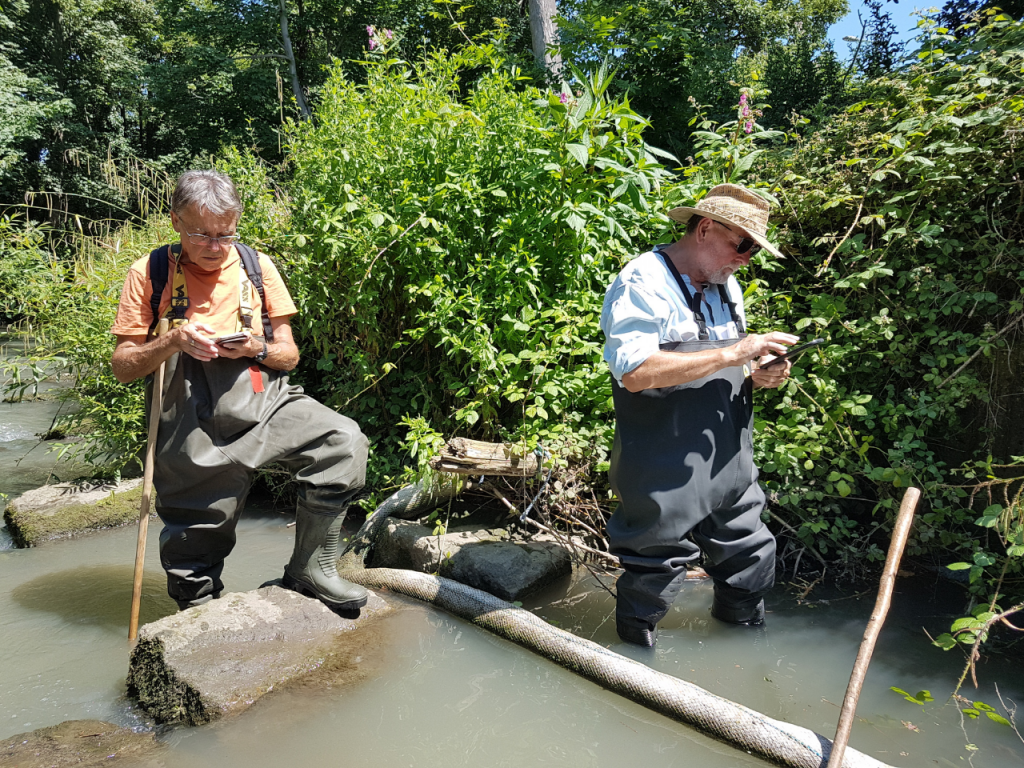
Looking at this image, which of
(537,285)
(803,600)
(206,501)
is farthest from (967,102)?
(206,501)

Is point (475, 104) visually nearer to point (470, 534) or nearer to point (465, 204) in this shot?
point (465, 204)

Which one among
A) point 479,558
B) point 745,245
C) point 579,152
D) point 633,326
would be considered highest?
point 579,152

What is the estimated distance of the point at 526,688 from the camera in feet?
→ 9.27

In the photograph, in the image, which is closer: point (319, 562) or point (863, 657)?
point (863, 657)

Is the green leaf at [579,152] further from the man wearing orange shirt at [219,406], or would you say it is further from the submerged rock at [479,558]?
the submerged rock at [479,558]

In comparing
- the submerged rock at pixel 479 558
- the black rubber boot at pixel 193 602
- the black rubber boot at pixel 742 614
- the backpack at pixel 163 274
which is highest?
the backpack at pixel 163 274

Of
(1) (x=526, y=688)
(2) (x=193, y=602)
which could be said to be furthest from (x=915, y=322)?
(2) (x=193, y=602)

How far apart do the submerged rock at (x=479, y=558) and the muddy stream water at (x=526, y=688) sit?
0.14 meters

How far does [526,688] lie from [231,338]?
1.78 m

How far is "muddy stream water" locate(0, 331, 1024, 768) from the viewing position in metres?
2.41

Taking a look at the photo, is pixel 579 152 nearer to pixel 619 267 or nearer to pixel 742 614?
pixel 619 267

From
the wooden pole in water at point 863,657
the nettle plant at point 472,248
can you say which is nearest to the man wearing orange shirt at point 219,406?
the nettle plant at point 472,248

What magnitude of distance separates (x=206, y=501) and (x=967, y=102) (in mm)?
4165

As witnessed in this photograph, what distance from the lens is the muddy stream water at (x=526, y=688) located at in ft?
7.89
